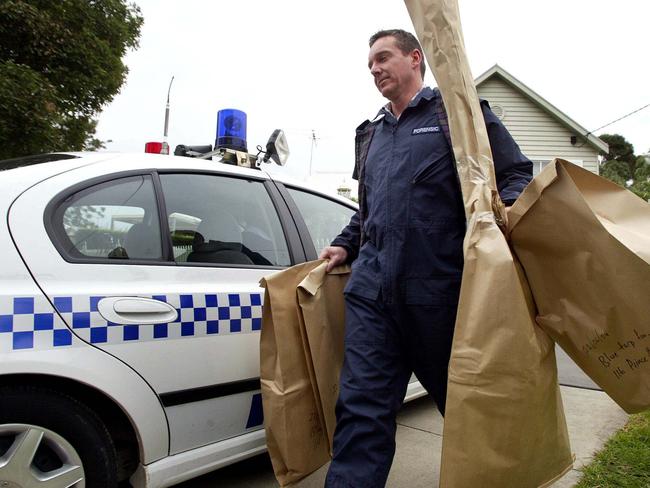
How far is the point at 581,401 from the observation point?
3260mm

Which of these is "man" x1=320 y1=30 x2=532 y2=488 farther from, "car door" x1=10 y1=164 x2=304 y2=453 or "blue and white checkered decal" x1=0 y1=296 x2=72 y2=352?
"blue and white checkered decal" x1=0 y1=296 x2=72 y2=352

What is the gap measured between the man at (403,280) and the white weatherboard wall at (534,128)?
12191mm

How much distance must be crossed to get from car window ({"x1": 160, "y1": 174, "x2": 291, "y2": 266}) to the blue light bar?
435 mm

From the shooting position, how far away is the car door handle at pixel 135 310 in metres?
1.58

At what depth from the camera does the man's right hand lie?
1893 millimetres

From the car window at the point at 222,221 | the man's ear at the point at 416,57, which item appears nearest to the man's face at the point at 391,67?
the man's ear at the point at 416,57

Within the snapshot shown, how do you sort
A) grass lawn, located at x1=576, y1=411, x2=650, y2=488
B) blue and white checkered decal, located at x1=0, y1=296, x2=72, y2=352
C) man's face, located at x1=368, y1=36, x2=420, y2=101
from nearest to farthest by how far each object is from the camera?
blue and white checkered decal, located at x1=0, y1=296, x2=72, y2=352 < man's face, located at x1=368, y1=36, x2=420, y2=101 < grass lawn, located at x1=576, y1=411, x2=650, y2=488

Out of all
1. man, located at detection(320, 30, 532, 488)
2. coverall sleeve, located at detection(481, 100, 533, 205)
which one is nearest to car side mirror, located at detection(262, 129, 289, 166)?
man, located at detection(320, 30, 532, 488)

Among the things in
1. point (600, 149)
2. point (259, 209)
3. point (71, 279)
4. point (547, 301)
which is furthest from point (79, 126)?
point (600, 149)

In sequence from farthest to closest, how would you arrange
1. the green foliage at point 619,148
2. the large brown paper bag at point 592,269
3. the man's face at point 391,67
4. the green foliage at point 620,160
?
1. the green foliage at point 619,148
2. the green foliage at point 620,160
3. the man's face at point 391,67
4. the large brown paper bag at point 592,269

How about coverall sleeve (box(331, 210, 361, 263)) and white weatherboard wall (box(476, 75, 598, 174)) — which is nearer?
coverall sleeve (box(331, 210, 361, 263))

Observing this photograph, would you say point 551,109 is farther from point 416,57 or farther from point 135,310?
point 135,310

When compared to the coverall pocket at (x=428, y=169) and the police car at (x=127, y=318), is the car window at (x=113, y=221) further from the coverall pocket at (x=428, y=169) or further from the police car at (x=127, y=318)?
the coverall pocket at (x=428, y=169)

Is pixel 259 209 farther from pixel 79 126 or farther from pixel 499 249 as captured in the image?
pixel 79 126
